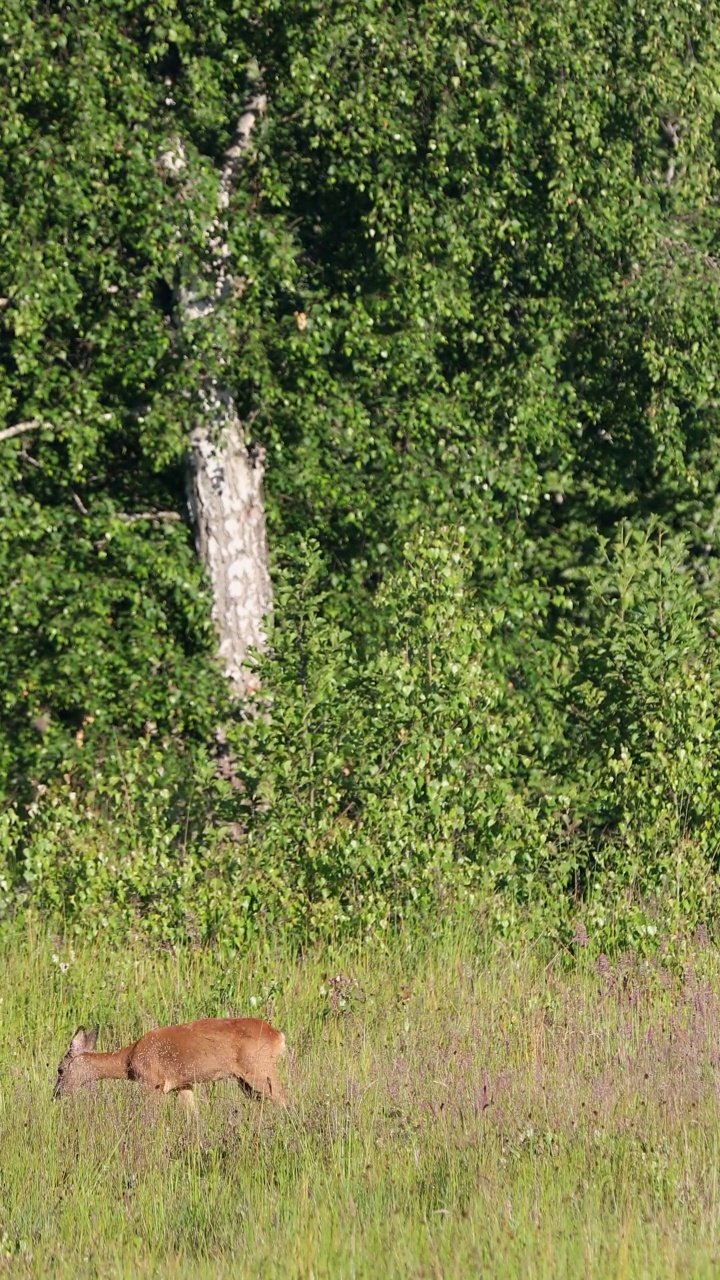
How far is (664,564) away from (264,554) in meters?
4.03

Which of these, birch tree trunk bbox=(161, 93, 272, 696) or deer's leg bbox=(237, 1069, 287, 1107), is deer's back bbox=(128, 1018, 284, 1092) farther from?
birch tree trunk bbox=(161, 93, 272, 696)

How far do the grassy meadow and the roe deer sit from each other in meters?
0.08

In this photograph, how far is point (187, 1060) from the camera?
6.77m

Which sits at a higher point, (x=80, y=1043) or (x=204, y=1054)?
(x=80, y=1043)

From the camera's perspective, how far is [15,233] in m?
11.0

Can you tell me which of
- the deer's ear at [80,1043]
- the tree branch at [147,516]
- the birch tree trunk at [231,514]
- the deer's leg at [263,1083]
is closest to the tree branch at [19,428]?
the tree branch at [147,516]

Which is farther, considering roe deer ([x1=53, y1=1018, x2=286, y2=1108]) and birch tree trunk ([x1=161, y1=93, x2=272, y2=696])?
birch tree trunk ([x1=161, y1=93, x2=272, y2=696])

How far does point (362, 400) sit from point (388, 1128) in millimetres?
7368

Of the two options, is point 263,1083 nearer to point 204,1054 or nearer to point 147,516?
point 204,1054

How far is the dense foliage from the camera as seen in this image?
32.2ft

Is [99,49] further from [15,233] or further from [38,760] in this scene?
[38,760]

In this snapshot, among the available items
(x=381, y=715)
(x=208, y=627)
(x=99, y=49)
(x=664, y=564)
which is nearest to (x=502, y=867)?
(x=381, y=715)

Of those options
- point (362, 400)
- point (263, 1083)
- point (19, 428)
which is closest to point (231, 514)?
point (362, 400)

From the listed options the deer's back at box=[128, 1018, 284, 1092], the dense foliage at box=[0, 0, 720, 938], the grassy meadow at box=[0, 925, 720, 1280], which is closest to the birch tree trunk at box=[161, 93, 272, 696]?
the dense foliage at box=[0, 0, 720, 938]
